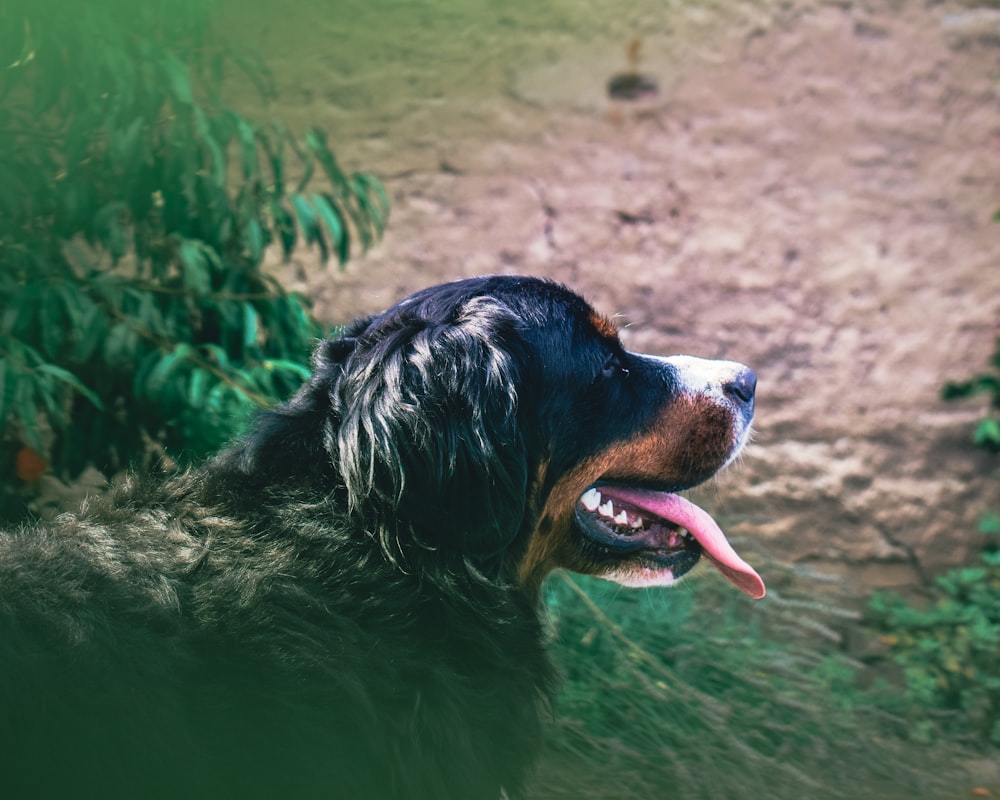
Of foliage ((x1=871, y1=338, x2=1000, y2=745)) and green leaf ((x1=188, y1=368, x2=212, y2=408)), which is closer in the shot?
green leaf ((x1=188, y1=368, x2=212, y2=408))

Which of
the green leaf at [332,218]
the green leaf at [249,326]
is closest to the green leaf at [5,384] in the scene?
the green leaf at [249,326]

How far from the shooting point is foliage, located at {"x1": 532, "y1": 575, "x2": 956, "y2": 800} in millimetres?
3568

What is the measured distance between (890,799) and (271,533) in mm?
2649

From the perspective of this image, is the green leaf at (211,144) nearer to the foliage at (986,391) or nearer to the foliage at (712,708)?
the foliage at (712,708)

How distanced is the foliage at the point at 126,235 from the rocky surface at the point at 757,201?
1.57m

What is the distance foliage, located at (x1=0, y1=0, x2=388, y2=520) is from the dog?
104 cm

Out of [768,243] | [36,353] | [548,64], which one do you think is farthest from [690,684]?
[548,64]

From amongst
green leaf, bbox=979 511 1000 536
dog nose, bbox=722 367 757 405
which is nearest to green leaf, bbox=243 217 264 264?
dog nose, bbox=722 367 757 405

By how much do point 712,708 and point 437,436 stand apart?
2179 millimetres

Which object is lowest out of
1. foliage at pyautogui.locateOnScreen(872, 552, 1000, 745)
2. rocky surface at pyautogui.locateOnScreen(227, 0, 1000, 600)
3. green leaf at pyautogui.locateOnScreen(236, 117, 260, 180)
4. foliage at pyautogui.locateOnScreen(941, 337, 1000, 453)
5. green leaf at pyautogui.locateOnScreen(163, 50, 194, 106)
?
foliage at pyautogui.locateOnScreen(872, 552, 1000, 745)

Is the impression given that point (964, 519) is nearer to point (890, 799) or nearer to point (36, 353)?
point (890, 799)

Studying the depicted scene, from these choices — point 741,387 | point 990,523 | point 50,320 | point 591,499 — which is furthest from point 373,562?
point 990,523

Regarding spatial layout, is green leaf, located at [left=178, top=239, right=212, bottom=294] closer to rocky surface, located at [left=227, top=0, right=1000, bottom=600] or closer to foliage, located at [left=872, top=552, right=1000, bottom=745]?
rocky surface, located at [left=227, top=0, right=1000, bottom=600]

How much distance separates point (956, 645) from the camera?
179 inches
